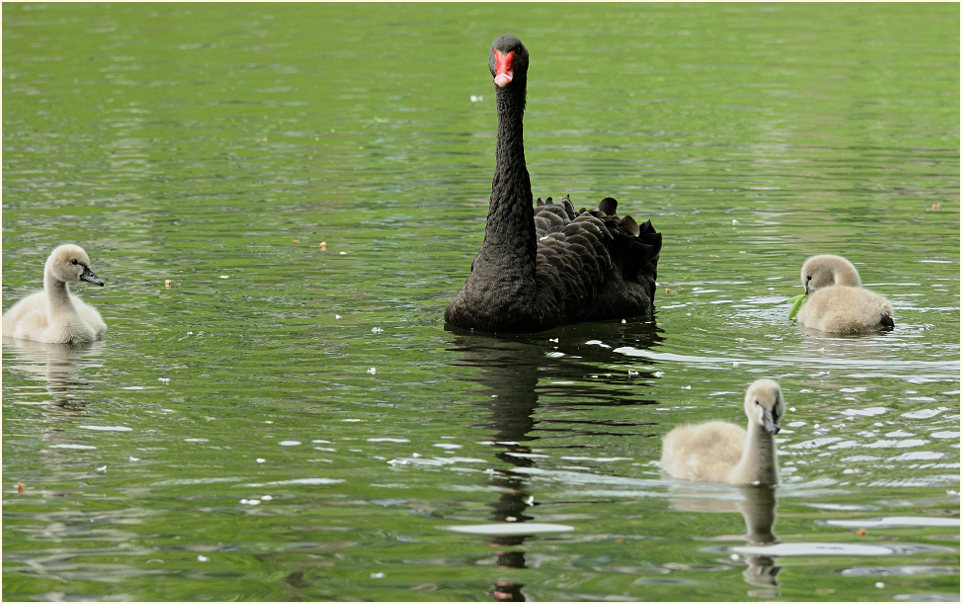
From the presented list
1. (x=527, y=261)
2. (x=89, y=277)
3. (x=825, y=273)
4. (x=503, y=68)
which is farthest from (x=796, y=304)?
(x=89, y=277)

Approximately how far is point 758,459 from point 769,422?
0.69ft

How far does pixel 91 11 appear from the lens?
3444cm

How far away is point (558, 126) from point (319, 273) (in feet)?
26.2

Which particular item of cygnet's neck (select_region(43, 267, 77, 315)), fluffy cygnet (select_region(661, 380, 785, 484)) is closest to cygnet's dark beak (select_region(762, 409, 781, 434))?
fluffy cygnet (select_region(661, 380, 785, 484))

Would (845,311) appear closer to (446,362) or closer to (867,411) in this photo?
(867,411)

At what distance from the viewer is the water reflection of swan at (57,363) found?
833cm

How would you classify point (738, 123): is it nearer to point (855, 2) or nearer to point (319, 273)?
point (319, 273)

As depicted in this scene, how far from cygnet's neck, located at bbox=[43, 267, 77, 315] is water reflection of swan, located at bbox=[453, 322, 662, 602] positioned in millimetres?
2532

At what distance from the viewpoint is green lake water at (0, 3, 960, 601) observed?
5.91 meters

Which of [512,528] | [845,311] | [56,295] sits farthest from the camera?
[56,295]

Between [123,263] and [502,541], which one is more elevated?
[123,263]

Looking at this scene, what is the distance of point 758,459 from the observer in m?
6.55

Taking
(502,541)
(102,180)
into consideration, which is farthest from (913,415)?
(102,180)

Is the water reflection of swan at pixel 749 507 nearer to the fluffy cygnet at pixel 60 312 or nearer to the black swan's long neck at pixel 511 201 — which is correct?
the black swan's long neck at pixel 511 201
